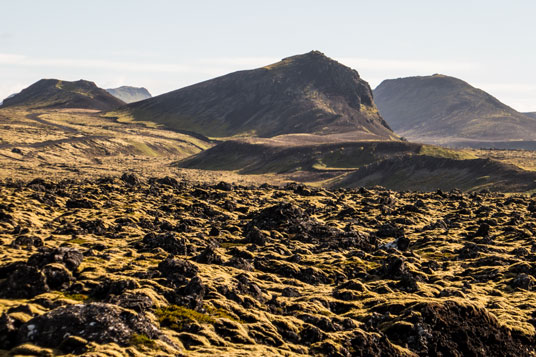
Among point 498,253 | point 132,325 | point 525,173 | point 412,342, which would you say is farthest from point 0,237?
point 525,173

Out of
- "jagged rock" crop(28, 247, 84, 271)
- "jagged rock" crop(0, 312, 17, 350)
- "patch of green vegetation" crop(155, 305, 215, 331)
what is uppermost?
"jagged rock" crop(28, 247, 84, 271)

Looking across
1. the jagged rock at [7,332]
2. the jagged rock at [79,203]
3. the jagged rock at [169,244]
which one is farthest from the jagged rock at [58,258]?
the jagged rock at [79,203]

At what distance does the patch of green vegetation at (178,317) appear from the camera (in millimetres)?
36094

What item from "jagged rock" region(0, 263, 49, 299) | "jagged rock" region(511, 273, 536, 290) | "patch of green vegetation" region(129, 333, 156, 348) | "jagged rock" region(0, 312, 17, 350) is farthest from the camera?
"jagged rock" region(511, 273, 536, 290)

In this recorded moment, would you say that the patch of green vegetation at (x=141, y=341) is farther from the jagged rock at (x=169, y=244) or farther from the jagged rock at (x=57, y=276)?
the jagged rock at (x=169, y=244)

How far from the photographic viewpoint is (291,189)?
15125 cm

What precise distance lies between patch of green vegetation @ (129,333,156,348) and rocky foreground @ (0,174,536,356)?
0.33 ft

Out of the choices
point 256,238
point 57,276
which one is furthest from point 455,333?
point 256,238

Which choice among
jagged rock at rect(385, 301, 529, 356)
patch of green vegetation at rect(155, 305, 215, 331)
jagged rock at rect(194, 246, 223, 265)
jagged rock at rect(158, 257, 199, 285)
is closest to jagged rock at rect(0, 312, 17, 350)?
patch of green vegetation at rect(155, 305, 215, 331)

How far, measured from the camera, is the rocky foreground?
110 feet

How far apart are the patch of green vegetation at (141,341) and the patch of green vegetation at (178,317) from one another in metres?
3.86

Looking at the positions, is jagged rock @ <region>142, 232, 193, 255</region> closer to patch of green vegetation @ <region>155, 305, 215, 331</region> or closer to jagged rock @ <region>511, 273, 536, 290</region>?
patch of green vegetation @ <region>155, 305, 215, 331</region>

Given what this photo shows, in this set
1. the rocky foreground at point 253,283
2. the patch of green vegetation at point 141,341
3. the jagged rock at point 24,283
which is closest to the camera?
the patch of green vegetation at point 141,341

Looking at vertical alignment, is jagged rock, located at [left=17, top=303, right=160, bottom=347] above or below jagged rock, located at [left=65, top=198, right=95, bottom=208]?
above
